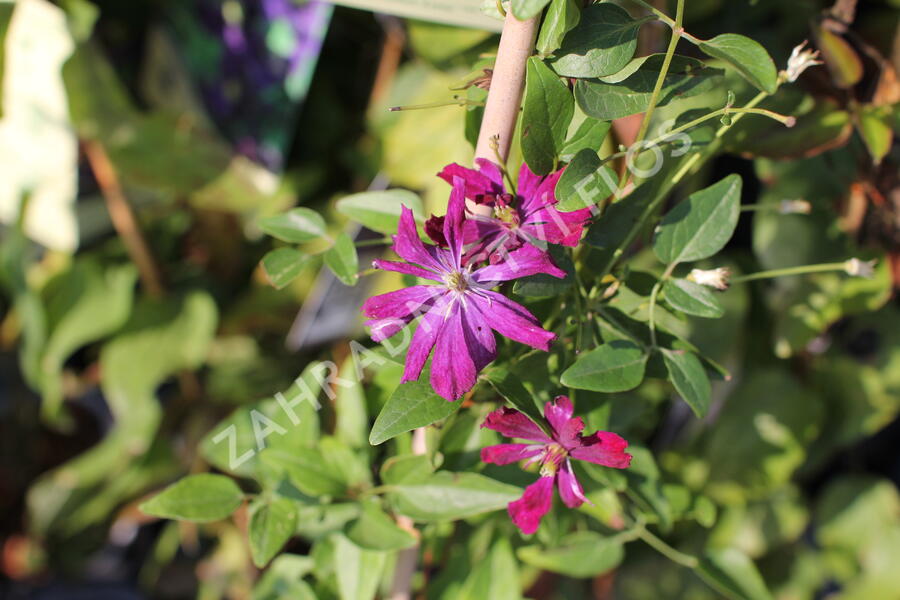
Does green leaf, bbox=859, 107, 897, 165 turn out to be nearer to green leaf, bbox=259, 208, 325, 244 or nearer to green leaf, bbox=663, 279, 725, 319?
green leaf, bbox=663, 279, 725, 319

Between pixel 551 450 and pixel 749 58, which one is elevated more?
pixel 749 58

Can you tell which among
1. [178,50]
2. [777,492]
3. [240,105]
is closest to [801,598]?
[777,492]

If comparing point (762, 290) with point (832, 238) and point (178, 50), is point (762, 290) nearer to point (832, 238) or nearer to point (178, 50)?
point (832, 238)

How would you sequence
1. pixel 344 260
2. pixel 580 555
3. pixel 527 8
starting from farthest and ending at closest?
pixel 580 555
pixel 344 260
pixel 527 8

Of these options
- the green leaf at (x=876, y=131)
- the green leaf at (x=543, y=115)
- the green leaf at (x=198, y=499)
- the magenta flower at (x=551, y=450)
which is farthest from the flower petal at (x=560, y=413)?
the green leaf at (x=876, y=131)

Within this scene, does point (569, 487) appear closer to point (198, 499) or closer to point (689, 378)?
point (689, 378)

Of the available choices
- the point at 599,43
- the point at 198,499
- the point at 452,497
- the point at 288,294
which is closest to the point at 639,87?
the point at 599,43
